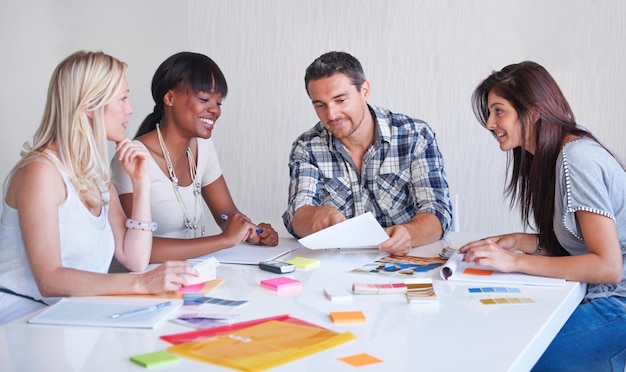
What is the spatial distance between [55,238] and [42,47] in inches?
71.3

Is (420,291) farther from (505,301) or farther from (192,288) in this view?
(192,288)

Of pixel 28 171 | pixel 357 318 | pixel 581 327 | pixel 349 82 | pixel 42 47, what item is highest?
pixel 42 47

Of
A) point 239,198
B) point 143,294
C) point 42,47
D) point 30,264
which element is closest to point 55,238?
point 30,264

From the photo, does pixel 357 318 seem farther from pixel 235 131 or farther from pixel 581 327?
pixel 235 131

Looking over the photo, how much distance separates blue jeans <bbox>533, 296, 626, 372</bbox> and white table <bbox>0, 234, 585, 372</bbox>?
0.24ft

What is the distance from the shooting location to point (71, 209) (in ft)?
5.34

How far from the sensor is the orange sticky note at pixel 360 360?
1101 millimetres

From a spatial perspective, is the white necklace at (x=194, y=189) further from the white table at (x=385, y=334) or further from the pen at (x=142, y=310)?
the pen at (x=142, y=310)

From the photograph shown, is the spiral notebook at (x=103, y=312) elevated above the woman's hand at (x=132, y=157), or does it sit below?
below

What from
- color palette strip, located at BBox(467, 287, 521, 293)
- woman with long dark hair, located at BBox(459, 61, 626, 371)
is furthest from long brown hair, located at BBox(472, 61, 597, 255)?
color palette strip, located at BBox(467, 287, 521, 293)

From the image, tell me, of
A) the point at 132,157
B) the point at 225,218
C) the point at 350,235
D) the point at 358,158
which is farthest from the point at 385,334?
the point at 358,158

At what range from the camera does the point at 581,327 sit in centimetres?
168

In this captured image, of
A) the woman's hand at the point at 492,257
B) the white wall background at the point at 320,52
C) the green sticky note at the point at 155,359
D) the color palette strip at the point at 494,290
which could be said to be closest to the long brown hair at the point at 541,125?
the woman's hand at the point at 492,257

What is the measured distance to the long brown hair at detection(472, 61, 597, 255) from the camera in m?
1.84
